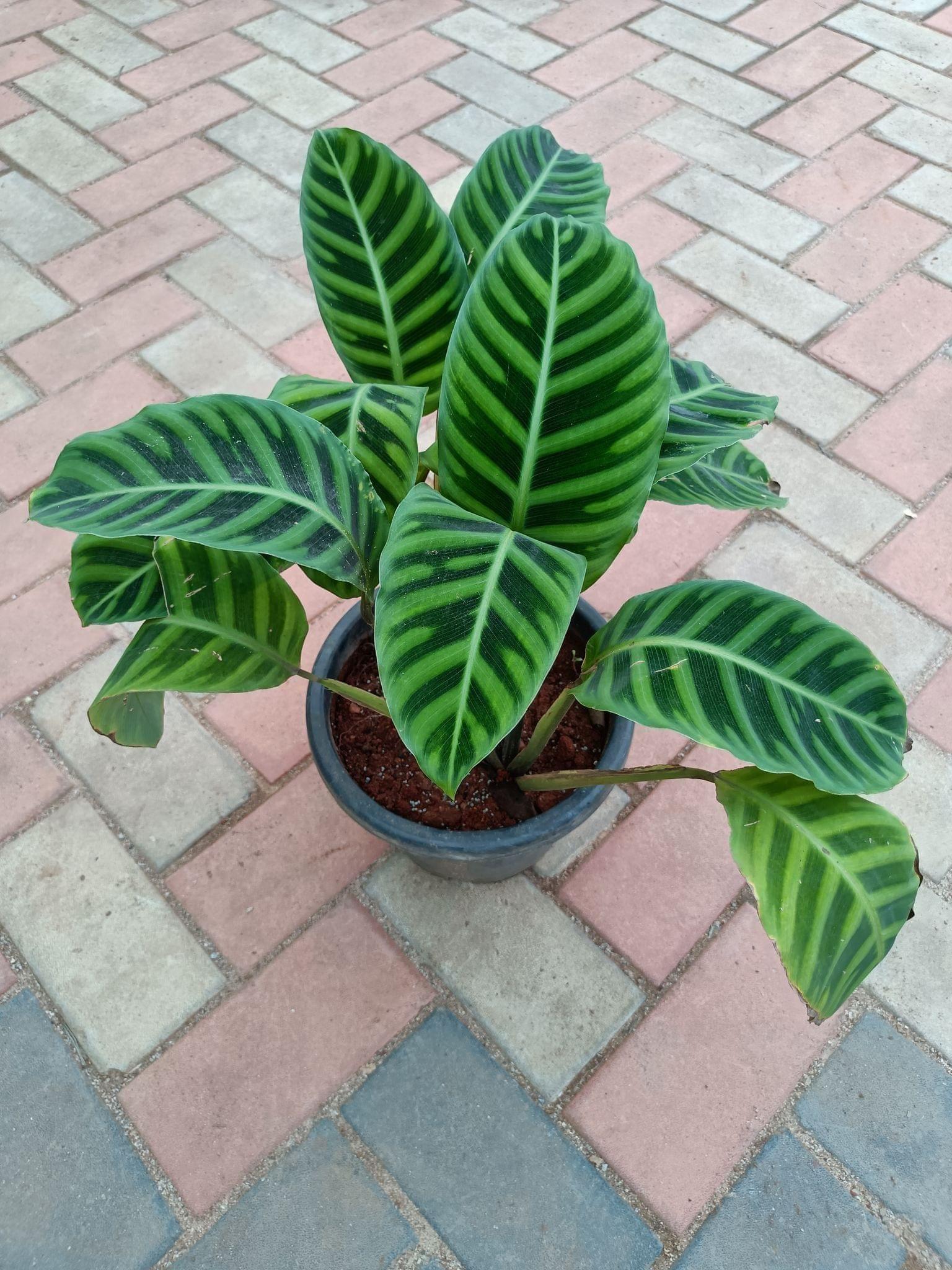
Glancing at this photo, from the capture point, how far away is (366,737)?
127cm

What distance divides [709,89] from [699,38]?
0.88 feet

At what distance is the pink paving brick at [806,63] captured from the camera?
2.59 m

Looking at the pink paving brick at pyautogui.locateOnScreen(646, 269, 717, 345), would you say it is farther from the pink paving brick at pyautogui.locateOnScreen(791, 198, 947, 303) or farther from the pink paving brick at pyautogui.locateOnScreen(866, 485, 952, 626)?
the pink paving brick at pyautogui.locateOnScreen(866, 485, 952, 626)

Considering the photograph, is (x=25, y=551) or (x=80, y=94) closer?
(x=25, y=551)

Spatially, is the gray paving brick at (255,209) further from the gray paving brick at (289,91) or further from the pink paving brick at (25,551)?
the pink paving brick at (25,551)

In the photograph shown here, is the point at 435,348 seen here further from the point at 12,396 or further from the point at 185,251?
the point at 185,251

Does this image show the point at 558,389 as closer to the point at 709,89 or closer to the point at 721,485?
the point at 721,485

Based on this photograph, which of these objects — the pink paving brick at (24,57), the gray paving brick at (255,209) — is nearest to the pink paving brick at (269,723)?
the gray paving brick at (255,209)

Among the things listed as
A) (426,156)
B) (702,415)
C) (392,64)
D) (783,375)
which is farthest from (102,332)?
(702,415)

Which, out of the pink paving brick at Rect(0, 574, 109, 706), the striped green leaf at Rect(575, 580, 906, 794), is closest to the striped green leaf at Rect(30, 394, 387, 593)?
the striped green leaf at Rect(575, 580, 906, 794)

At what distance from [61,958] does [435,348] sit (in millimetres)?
965

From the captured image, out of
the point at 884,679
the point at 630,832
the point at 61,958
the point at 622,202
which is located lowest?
the point at 61,958

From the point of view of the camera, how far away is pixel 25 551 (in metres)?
1.75

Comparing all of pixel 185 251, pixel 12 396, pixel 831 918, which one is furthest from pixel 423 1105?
pixel 185 251
